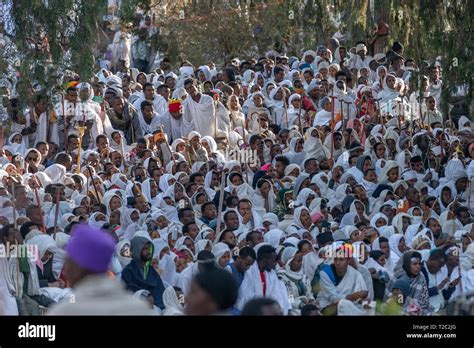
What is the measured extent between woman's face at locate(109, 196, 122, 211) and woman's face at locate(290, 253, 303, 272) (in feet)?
10.2

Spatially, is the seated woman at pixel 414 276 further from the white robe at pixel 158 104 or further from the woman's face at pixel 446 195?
the white robe at pixel 158 104

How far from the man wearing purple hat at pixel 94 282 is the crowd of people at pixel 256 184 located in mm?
833

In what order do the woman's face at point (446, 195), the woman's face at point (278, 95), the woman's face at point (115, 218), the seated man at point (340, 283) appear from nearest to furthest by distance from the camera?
the seated man at point (340, 283) → the woman's face at point (115, 218) → the woman's face at point (446, 195) → the woman's face at point (278, 95)

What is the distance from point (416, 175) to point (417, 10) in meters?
2.23

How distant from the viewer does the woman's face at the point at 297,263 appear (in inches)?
607

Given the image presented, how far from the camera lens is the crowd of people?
48.2 feet

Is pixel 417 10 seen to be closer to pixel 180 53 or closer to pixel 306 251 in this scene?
pixel 306 251

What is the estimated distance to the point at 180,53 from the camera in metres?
29.7

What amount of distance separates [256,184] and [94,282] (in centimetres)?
1338

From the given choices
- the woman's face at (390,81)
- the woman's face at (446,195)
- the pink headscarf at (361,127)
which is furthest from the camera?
the woman's face at (390,81)

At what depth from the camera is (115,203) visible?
→ 17.9m

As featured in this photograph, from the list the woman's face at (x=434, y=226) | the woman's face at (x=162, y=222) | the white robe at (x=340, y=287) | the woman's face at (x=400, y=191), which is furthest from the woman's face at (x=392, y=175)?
the white robe at (x=340, y=287)

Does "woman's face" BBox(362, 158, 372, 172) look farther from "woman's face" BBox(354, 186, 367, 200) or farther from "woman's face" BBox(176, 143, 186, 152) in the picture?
"woman's face" BBox(176, 143, 186, 152)
